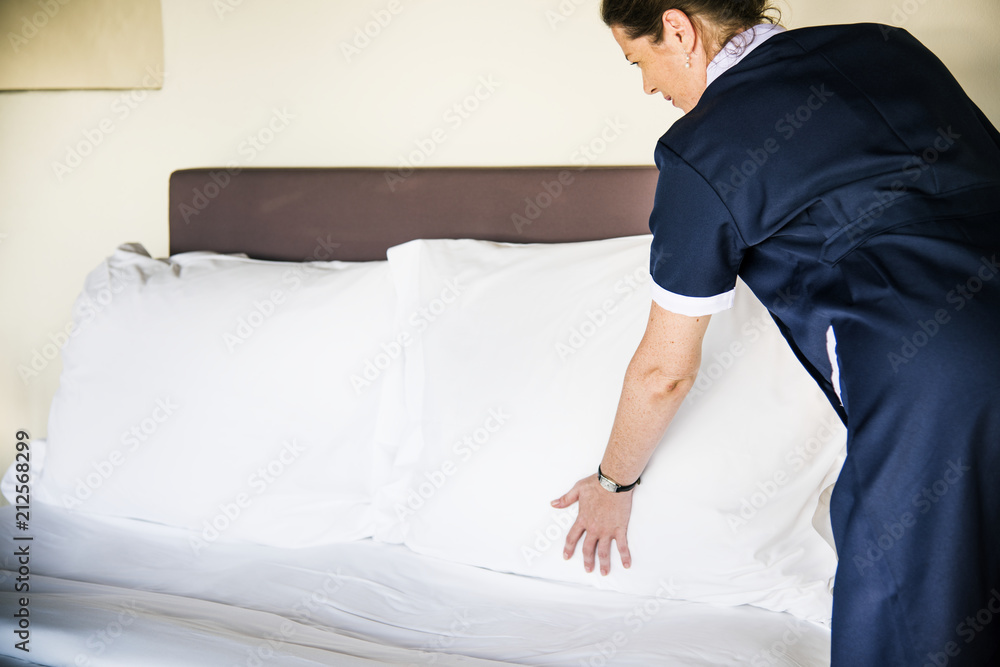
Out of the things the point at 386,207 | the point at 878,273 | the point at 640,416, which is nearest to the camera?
the point at 878,273

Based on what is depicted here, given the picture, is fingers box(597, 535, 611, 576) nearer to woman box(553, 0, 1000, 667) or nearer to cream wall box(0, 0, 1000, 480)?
woman box(553, 0, 1000, 667)

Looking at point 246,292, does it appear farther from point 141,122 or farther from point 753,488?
point 753,488

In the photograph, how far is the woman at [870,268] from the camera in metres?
0.78

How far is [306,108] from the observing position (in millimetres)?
1966

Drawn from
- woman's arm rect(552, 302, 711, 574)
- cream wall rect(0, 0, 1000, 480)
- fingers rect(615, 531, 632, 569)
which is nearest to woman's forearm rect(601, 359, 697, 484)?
woman's arm rect(552, 302, 711, 574)

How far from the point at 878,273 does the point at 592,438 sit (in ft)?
2.01

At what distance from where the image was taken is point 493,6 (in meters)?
1.74

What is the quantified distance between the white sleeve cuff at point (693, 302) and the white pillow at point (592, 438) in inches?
13.9

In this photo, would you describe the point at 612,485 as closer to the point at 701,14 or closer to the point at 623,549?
the point at 623,549

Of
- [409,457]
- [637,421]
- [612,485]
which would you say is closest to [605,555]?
[612,485]

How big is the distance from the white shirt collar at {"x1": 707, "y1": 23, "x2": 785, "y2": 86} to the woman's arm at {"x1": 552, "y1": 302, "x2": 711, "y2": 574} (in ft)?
1.14

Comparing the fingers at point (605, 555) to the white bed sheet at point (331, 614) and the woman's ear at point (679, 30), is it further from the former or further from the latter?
the woman's ear at point (679, 30)

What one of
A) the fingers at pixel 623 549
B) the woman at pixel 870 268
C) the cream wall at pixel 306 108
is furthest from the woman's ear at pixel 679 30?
the fingers at pixel 623 549

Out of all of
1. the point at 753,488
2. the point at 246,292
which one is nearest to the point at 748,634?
the point at 753,488
